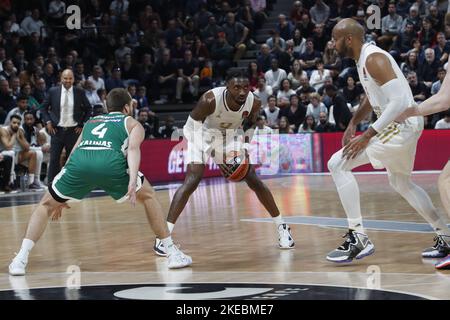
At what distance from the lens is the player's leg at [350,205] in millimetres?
7340

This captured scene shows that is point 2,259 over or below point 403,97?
below

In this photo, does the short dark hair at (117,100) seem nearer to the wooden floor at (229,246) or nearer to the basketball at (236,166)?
the wooden floor at (229,246)

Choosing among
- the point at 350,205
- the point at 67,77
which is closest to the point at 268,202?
the point at 350,205

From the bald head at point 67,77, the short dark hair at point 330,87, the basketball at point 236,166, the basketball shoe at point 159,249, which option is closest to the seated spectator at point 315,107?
the short dark hair at point 330,87

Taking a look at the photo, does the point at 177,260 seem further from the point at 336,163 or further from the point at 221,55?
the point at 221,55

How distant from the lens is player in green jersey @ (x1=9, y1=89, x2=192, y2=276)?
725 cm

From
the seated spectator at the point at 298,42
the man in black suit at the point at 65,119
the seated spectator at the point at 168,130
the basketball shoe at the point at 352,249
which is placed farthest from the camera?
the seated spectator at the point at 298,42

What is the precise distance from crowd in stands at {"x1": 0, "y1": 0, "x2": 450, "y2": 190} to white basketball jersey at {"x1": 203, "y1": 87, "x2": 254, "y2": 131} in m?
8.61

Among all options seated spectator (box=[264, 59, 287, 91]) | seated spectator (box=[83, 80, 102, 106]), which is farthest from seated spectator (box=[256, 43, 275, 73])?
seated spectator (box=[83, 80, 102, 106])

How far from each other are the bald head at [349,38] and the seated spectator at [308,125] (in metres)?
11.6

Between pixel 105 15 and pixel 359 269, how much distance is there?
55.6 ft
